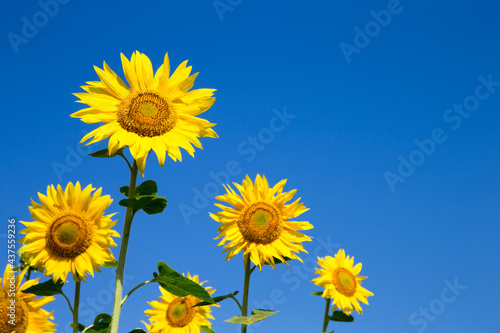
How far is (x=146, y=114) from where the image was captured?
404 cm

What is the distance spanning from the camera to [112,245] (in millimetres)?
4180

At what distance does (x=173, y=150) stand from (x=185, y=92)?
23.7 inches

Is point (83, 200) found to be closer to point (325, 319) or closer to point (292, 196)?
point (292, 196)

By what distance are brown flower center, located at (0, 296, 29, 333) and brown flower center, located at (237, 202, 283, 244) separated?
236 cm

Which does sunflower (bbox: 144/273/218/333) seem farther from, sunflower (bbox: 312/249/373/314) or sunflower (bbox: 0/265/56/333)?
sunflower (bbox: 0/265/56/333)

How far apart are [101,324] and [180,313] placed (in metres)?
2.84

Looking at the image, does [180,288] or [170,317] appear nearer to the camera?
[180,288]

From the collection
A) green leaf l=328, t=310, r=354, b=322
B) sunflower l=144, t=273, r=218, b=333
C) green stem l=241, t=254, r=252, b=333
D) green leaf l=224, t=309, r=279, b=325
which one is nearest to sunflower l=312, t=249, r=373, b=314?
green leaf l=328, t=310, r=354, b=322

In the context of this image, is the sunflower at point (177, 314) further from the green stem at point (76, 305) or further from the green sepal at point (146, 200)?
the green sepal at point (146, 200)

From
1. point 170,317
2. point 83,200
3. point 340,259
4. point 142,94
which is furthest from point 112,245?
point 340,259

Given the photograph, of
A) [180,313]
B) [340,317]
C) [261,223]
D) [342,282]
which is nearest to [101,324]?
[261,223]

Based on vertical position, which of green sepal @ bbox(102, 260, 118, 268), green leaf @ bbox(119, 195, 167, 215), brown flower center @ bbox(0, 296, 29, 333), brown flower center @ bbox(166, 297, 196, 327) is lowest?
brown flower center @ bbox(0, 296, 29, 333)

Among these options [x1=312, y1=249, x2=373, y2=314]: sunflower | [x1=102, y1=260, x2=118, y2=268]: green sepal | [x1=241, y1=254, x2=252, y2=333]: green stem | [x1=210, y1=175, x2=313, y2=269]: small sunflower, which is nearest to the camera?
[x1=102, y1=260, x2=118, y2=268]: green sepal

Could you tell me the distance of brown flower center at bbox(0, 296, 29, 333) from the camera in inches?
178
